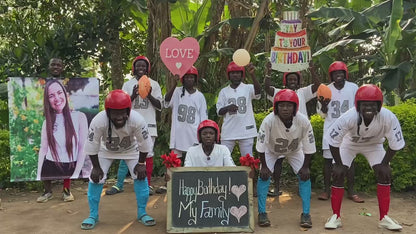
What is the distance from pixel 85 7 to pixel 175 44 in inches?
106

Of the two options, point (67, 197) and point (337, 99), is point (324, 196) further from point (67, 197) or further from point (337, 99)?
point (67, 197)

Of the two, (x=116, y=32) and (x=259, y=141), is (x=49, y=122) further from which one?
(x=259, y=141)

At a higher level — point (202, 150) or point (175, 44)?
point (175, 44)

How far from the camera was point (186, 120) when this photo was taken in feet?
19.2

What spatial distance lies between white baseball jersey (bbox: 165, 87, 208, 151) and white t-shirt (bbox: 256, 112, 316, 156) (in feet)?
4.26

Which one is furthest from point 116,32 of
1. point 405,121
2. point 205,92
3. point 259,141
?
point 405,121

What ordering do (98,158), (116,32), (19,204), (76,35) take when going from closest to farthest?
(98,158) < (19,204) < (76,35) < (116,32)

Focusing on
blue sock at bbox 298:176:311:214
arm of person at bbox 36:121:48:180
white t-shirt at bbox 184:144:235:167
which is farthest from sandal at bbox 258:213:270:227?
arm of person at bbox 36:121:48:180

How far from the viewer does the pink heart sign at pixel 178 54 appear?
5848mm

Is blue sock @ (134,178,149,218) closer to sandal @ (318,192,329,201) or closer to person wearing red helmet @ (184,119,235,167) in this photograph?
person wearing red helmet @ (184,119,235,167)

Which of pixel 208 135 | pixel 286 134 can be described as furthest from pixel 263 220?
pixel 208 135

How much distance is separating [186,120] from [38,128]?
2.06 metres

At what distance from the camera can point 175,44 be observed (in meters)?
5.96

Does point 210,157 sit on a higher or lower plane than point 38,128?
lower
